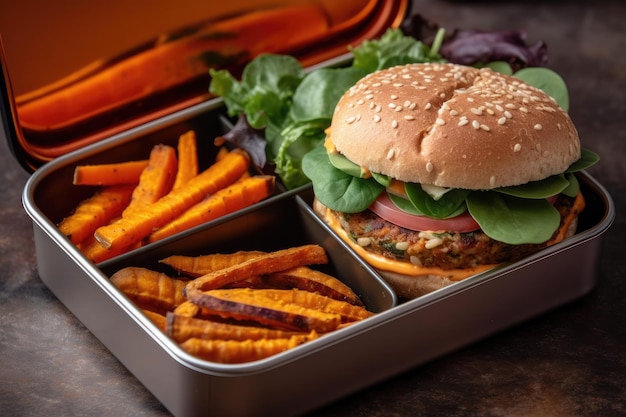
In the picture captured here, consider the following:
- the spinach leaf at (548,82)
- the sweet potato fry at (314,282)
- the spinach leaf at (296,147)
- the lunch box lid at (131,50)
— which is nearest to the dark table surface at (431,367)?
the sweet potato fry at (314,282)

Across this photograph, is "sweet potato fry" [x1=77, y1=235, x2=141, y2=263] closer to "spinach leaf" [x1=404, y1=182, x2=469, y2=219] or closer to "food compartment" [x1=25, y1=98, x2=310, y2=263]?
"food compartment" [x1=25, y1=98, x2=310, y2=263]

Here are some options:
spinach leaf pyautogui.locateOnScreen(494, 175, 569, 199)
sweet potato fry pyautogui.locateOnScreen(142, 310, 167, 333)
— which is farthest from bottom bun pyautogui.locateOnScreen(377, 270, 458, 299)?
sweet potato fry pyautogui.locateOnScreen(142, 310, 167, 333)

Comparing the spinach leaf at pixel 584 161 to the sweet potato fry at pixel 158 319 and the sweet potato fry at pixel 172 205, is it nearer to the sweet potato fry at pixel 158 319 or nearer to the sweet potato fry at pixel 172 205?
the sweet potato fry at pixel 172 205

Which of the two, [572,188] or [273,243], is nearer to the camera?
[572,188]

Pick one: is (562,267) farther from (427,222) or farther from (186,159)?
(186,159)

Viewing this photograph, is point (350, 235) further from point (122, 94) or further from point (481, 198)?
point (122, 94)

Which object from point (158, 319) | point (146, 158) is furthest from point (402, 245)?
point (146, 158)

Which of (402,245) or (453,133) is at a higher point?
(453,133)

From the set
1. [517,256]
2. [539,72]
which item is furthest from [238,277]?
[539,72]
